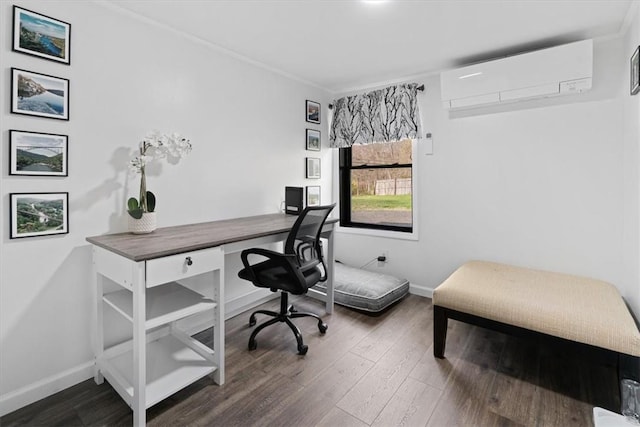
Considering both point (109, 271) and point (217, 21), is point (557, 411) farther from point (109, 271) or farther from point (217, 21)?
point (217, 21)

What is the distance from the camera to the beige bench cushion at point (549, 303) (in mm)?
1678

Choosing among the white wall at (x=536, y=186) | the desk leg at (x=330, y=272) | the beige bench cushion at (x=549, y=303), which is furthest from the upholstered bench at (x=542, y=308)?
the desk leg at (x=330, y=272)

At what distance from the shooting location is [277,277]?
226 cm

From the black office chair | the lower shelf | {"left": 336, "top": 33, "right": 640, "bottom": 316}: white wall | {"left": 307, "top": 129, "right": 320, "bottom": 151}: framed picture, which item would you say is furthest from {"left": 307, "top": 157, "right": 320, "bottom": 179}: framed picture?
the lower shelf

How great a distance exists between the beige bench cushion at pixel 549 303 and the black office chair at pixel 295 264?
3.03 ft

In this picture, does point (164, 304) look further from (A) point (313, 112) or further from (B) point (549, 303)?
(A) point (313, 112)

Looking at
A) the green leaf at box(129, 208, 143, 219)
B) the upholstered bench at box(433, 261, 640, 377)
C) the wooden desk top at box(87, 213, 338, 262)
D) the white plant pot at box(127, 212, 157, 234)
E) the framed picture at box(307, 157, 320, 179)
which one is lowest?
the upholstered bench at box(433, 261, 640, 377)

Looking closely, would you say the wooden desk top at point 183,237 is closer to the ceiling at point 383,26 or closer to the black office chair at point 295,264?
the black office chair at point 295,264

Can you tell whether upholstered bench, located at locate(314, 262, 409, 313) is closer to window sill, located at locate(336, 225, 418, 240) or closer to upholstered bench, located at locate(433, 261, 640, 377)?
window sill, located at locate(336, 225, 418, 240)

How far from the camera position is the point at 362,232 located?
3.76 m

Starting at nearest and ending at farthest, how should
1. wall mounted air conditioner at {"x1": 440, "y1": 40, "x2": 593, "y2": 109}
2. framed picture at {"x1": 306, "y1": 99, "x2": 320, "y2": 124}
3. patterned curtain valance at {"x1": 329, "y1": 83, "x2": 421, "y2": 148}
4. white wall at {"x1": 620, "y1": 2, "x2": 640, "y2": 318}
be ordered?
white wall at {"x1": 620, "y1": 2, "x2": 640, "y2": 318} → wall mounted air conditioner at {"x1": 440, "y1": 40, "x2": 593, "y2": 109} → patterned curtain valance at {"x1": 329, "y1": 83, "x2": 421, "y2": 148} → framed picture at {"x1": 306, "y1": 99, "x2": 320, "y2": 124}

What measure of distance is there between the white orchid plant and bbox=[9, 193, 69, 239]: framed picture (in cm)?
33

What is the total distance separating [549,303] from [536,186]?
1.14 metres

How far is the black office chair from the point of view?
2.16 metres
